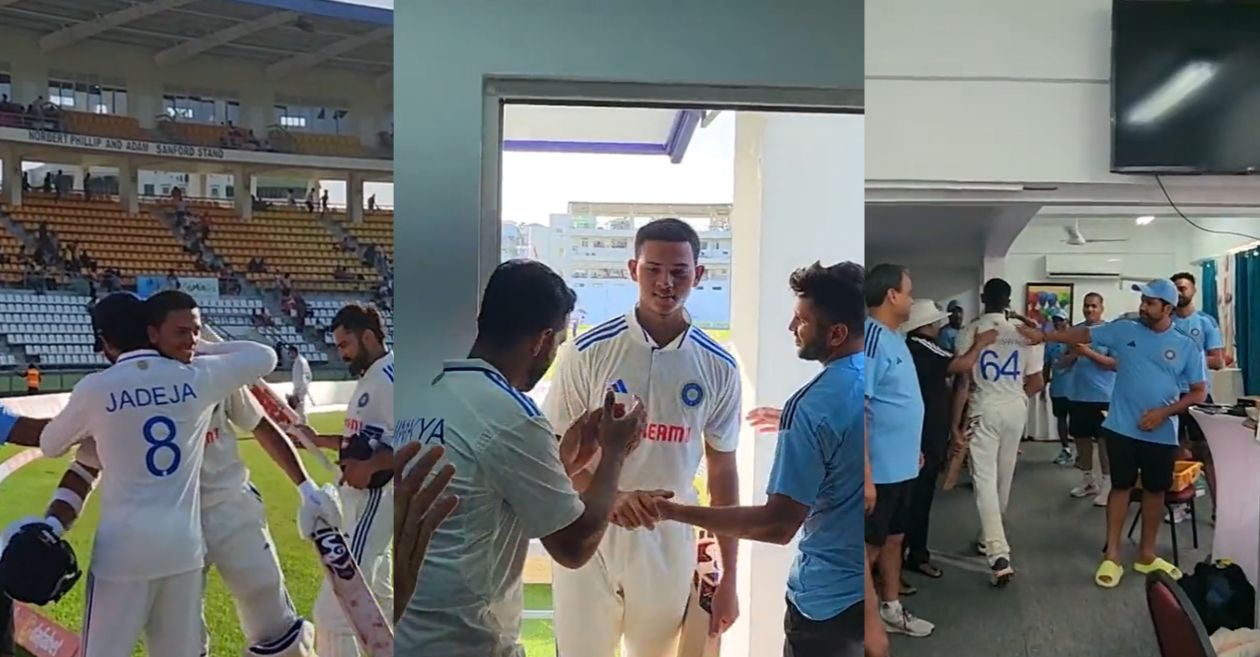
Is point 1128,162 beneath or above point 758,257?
above

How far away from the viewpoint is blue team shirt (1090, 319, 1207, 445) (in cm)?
212

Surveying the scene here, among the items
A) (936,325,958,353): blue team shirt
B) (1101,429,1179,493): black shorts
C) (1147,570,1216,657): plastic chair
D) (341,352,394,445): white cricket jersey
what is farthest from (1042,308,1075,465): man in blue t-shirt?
(341,352,394,445): white cricket jersey

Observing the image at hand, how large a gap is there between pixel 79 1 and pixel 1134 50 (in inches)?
94.6

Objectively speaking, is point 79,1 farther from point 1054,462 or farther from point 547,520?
point 1054,462

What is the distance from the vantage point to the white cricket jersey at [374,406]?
1.95 m

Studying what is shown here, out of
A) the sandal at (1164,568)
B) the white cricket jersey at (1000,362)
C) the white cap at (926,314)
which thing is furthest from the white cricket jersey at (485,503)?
the sandal at (1164,568)

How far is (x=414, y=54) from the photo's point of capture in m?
1.95

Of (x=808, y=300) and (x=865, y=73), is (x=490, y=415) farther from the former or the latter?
(x=865, y=73)

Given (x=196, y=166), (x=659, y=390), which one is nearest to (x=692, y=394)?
(x=659, y=390)

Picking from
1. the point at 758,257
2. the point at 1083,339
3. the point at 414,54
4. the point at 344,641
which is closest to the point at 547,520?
the point at 344,641

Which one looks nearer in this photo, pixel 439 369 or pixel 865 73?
pixel 439 369

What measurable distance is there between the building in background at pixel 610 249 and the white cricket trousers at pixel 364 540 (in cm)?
62

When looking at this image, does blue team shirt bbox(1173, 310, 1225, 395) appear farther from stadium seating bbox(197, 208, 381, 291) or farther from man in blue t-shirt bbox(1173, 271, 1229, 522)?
stadium seating bbox(197, 208, 381, 291)

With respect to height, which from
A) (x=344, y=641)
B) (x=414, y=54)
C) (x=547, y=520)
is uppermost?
(x=414, y=54)
